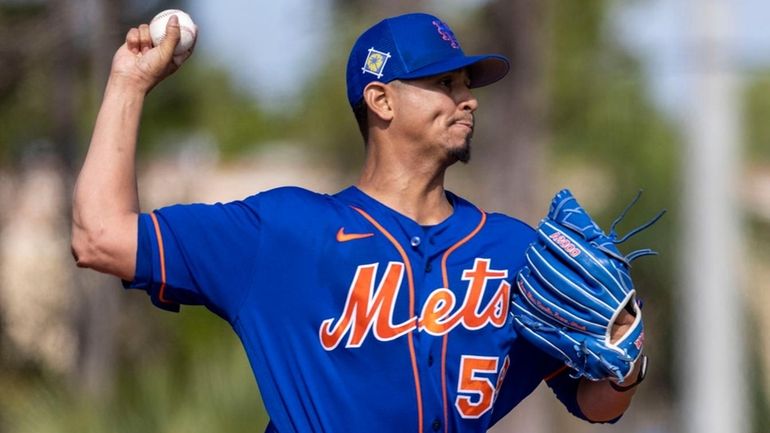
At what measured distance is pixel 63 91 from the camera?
13445mm

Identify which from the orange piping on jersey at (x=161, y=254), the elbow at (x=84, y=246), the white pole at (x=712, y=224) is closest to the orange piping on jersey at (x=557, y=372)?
the orange piping on jersey at (x=161, y=254)

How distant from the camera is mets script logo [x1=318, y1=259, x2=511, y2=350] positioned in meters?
3.53

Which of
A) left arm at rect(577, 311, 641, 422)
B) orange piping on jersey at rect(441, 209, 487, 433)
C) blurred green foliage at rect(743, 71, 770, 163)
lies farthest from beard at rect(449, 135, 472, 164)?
blurred green foliage at rect(743, 71, 770, 163)

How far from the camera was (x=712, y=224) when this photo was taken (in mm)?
7551

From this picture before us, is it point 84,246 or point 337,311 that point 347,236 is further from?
point 84,246

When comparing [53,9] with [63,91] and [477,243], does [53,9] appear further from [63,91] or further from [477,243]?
[477,243]

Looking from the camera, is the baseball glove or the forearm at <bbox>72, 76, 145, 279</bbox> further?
the baseball glove

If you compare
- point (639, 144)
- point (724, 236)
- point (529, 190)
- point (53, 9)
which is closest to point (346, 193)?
point (724, 236)

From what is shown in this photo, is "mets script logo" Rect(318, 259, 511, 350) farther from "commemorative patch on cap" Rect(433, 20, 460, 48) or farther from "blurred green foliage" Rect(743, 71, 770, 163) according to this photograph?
"blurred green foliage" Rect(743, 71, 770, 163)

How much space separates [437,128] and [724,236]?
418 cm

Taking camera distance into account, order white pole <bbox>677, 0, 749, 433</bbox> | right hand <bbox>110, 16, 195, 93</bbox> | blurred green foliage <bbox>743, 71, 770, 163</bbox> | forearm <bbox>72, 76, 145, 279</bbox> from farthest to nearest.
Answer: blurred green foliage <bbox>743, 71, 770, 163</bbox>, white pole <bbox>677, 0, 749, 433</bbox>, right hand <bbox>110, 16, 195, 93</bbox>, forearm <bbox>72, 76, 145, 279</bbox>

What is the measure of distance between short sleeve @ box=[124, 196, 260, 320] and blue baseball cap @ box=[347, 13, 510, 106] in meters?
0.54

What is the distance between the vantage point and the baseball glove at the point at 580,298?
3.51m

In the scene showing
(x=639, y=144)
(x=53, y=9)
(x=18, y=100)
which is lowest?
(x=639, y=144)
